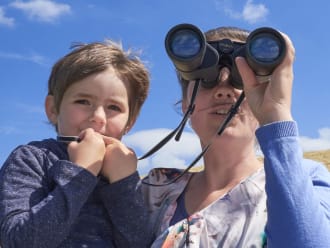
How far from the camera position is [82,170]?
1.91 metres

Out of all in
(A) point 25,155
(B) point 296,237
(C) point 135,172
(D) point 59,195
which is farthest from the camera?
(C) point 135,172

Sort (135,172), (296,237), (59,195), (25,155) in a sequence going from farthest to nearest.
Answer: (135,172) < (25,155) < (59,195) < (296,237)

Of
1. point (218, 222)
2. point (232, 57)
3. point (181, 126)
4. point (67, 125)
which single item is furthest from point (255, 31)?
point (67, 125)

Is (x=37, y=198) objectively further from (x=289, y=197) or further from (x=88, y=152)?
(x=289, y=197)

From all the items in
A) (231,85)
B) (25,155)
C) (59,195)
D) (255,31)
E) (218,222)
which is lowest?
(218,222)

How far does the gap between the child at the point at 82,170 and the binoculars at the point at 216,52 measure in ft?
1.16

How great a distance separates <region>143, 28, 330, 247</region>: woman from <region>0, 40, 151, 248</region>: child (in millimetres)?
197

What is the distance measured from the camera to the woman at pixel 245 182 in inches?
61.2

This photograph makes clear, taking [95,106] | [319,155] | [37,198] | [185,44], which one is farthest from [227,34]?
[319,155]

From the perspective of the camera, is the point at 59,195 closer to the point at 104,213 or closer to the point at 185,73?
the point at 104,213

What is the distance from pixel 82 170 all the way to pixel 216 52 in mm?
661

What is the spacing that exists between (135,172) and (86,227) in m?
0.28

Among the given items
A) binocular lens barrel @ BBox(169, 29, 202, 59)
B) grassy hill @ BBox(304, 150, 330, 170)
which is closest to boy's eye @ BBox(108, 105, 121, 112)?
binocular lens barrel @ BBox(169, 29, 202, 59)

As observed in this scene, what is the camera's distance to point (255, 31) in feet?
5.99
